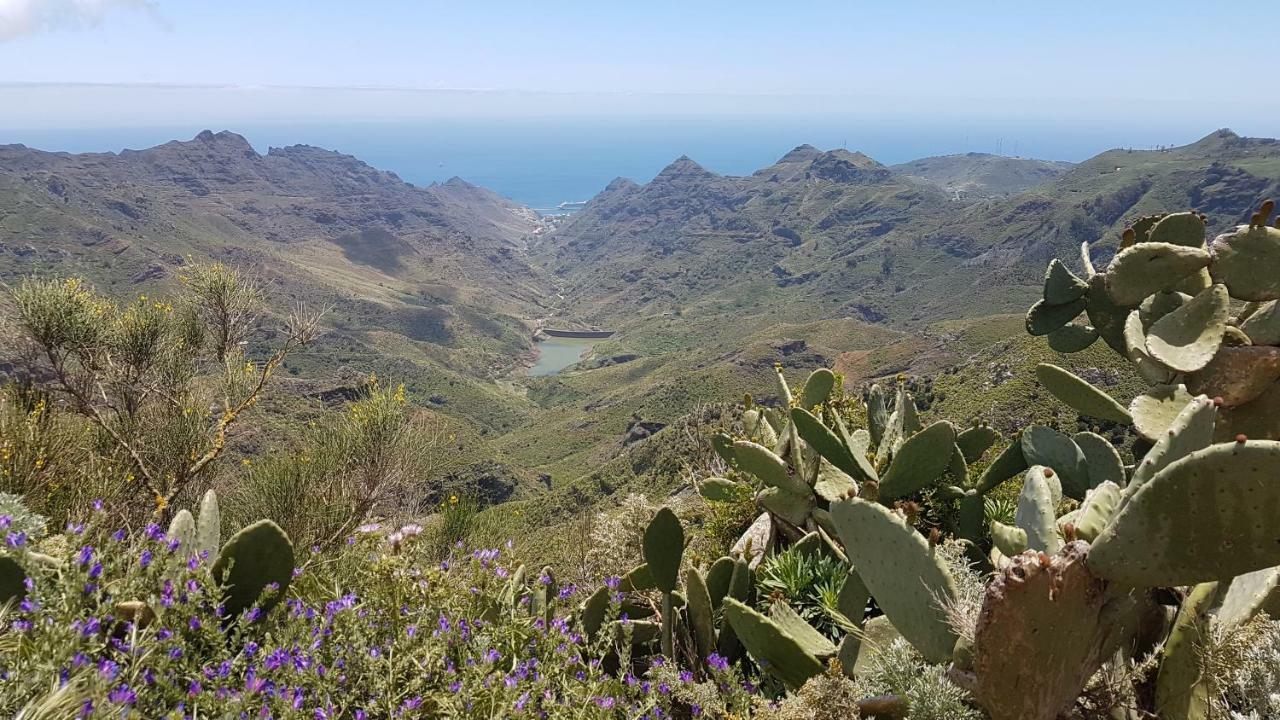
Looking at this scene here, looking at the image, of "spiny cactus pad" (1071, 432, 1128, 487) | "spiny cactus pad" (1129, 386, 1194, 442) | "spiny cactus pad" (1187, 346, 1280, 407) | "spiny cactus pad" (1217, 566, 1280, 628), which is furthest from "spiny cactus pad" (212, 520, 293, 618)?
"spiny cactus pad" (1187, 346, 1280, 407)

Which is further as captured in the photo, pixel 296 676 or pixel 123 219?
pixel 123 219

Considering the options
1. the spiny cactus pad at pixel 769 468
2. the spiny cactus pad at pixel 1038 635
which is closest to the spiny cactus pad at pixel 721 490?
the spiny cactus pad at pixel 769 468

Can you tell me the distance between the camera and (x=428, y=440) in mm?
8961

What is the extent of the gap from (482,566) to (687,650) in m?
1.11

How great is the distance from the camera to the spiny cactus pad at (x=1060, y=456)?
360 centimetres

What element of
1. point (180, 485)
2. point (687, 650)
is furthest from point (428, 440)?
point (687, 650)

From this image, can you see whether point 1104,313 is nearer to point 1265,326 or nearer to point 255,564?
point 1265,326

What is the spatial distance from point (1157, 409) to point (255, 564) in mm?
4644

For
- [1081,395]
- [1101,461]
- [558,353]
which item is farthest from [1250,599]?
[558,353]

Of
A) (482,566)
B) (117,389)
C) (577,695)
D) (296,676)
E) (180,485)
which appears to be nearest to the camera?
(296,676)

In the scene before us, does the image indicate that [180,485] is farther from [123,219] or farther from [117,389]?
[123,219]

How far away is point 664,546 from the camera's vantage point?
11.8 feet

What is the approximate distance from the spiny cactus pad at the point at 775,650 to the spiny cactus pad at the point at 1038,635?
908 millimetres

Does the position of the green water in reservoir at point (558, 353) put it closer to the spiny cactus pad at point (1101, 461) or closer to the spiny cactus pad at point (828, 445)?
the spiny cactus pad at point (828, 445)
